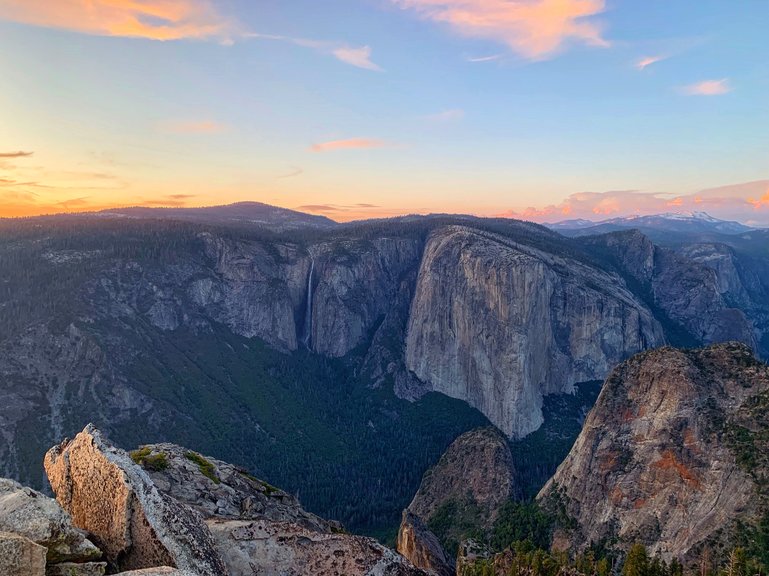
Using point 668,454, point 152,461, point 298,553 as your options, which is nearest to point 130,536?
point 298,553

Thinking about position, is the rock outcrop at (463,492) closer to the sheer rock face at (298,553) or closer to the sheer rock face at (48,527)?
the sheer rock face at (298,553)

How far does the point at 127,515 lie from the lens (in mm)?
16422

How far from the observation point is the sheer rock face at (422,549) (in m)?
70.1

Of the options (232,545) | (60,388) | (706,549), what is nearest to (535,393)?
(706,549)

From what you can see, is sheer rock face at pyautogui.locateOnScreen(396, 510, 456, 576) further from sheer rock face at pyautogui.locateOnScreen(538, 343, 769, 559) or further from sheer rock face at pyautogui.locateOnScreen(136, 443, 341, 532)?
sheer rock face at pyautogui.locateOnScreen(136, 443, 341, 532)

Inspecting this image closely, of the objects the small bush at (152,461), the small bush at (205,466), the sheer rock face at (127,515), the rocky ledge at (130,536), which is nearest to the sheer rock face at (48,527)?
the rocky ledge at (130,536)

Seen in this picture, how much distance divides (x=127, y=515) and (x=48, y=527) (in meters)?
2.38

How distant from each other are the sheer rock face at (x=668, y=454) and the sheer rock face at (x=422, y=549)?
69.6ft

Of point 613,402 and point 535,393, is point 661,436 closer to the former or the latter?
point 613,402

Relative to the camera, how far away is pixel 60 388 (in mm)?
142625

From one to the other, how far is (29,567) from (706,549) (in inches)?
2735

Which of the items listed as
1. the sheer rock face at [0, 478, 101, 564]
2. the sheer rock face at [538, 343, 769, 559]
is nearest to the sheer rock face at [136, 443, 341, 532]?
the sheer rock face at [0, 478, 101, 564]

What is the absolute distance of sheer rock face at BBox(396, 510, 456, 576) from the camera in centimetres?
7006

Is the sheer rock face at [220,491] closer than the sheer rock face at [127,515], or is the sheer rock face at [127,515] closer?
the sheer rock face at [127,515]
